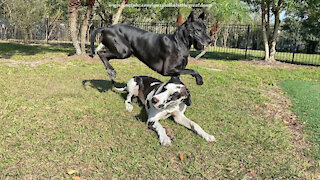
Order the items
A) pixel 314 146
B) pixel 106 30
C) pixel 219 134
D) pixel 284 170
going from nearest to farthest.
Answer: pixel 284 170 → pixel 314 146 → pixel 219 134 → pixel 106 30

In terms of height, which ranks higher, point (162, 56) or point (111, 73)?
point (162, 56)

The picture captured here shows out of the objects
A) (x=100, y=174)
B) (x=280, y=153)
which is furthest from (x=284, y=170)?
(x=100, y=174)

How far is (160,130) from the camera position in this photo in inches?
157

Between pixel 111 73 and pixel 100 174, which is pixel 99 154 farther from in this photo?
pixel 111 73

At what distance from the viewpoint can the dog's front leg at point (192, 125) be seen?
12.9ft

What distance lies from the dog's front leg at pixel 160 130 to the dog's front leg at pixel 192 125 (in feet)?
1.16

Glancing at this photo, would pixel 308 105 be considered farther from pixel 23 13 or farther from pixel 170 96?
pixel 23 13

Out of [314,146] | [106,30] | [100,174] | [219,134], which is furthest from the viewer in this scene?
[106,30]

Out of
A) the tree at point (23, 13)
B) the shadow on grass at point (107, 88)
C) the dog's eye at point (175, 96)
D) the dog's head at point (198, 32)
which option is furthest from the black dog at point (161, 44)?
the tree at point (23, 13)

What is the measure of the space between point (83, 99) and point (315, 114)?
14.9 ft

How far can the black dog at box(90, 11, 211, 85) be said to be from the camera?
13.4 feet

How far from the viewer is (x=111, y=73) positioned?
5.16 m

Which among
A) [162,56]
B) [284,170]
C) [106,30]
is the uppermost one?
[106,30]

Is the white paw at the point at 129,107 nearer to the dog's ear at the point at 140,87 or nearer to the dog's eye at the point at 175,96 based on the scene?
the dog's ear at the point at 140,87
